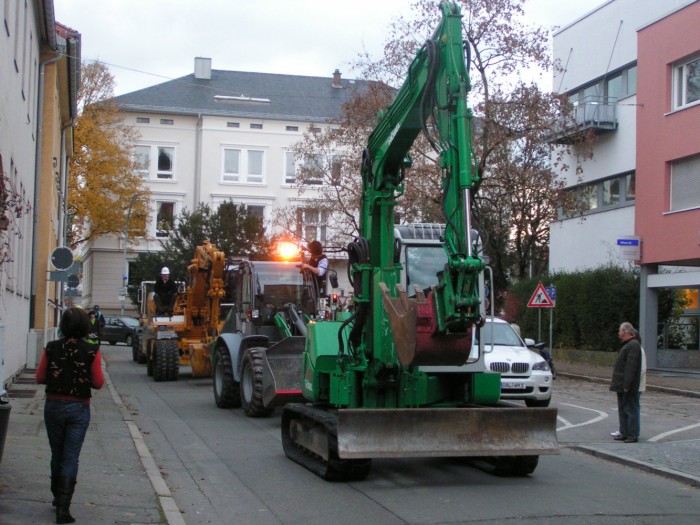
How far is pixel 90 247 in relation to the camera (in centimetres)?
6094

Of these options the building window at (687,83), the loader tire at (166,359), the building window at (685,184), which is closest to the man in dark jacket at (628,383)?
the loader tire at (166,359)

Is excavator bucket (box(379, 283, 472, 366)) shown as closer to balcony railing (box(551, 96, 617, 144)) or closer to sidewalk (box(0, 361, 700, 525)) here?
sidewalk (box(0, 361, 700, 525))

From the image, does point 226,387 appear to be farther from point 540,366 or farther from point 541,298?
point 541,298

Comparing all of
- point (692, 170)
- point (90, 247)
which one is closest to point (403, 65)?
point (692, 170)

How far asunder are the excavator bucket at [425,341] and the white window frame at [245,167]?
2090 inches

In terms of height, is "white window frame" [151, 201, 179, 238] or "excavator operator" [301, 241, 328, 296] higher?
"white window frame" [151, 201, 179, 238]

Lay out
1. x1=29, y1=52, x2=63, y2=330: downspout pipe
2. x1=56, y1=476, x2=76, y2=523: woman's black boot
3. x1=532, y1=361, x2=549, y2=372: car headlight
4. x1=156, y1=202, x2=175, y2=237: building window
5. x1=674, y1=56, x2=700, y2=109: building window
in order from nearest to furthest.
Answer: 1. x1=56, y1=476, x2=76, y2=523: woman's black boot
2. x1=532, y1=361, x2=549, y2=372: car headlight
3. x1=29, y1=52, x2=63, y2=330: downspout pipe
4. x1=674, y1=56, x2=700, y2=109: building window
5. x1=156, y1=202, x2=175, y2=237: building window

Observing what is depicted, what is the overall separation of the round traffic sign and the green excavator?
9305mm

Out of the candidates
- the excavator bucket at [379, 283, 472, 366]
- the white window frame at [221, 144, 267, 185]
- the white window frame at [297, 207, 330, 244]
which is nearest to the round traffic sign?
the excavator bucket at [379, 283, 472, 366]

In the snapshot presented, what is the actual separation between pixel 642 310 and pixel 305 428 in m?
20.7

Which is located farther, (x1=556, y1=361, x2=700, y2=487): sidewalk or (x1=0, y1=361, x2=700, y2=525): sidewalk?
(x1=556, y1=361, x2=700, y2=487): sidewalk

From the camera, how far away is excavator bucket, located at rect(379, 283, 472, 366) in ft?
28.7

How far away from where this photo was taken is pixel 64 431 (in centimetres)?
752

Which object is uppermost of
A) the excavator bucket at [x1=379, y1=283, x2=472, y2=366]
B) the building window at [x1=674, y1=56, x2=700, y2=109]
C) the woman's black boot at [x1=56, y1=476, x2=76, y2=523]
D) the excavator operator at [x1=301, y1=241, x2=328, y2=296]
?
the building window at [x1=674, y1=56, x2=700, y2=109]
